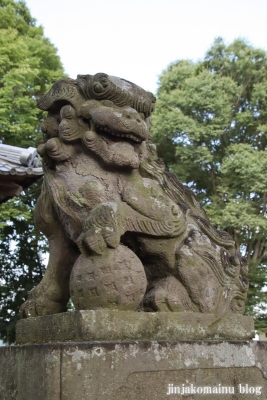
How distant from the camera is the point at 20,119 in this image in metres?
12.6

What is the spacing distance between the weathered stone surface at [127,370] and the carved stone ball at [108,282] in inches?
10.9

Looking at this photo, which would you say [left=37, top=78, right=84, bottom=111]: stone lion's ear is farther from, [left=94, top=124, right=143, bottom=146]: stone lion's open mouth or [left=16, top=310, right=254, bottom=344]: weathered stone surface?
[left=16, top=310, right=254, bottom=344]: weathered stone surface

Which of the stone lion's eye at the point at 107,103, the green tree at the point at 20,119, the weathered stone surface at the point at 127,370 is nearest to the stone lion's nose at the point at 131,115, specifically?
the stone lion's eye at the point at 107,103

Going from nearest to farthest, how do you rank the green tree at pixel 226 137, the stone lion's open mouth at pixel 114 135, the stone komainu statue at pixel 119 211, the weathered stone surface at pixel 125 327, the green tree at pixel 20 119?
the weathered stone surface at pixel 125 327, the stone komainu statue at pixel 119 211, the stone lion's open mouth at pixel 114 135, the green tree at pixel 20 119, the green tree at pixel 226 137

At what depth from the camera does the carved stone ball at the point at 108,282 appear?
8.91 ft

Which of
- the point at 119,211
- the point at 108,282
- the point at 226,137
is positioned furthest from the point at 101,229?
the point at 226,137

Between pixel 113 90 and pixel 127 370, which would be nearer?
pixel 127 370

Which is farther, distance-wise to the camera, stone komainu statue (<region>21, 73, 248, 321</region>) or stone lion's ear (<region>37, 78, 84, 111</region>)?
stone lion's ear (<region>37, 78, 84, 111</region>)

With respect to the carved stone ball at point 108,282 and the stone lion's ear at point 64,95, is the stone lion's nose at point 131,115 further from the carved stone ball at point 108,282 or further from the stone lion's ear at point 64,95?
the carved stone ball at point 108,282

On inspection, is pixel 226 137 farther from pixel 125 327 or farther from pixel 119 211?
pixel 125 327

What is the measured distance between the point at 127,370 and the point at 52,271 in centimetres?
98

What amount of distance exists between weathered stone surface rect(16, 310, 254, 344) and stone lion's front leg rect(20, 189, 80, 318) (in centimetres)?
16

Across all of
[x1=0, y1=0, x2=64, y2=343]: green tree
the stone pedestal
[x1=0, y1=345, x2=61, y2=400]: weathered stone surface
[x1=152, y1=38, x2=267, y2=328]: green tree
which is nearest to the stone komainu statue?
the stone pedestal

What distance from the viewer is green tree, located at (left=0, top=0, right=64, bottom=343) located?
12438mm
